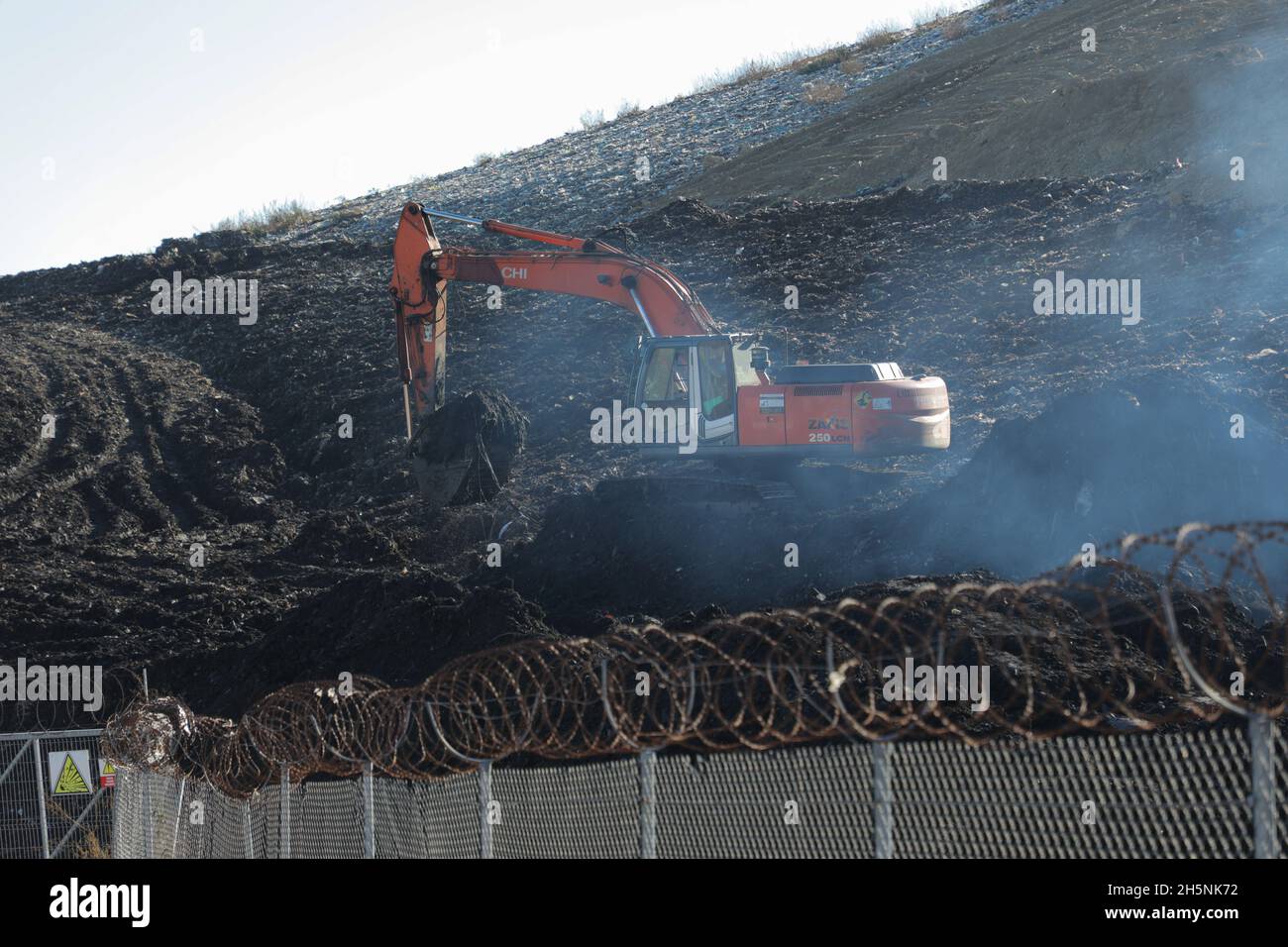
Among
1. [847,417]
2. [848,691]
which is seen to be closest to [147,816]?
[848,691]

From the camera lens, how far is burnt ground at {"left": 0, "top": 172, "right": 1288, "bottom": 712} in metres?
15.7

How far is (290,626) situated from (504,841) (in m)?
8.67

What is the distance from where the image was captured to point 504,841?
7973 millimetres

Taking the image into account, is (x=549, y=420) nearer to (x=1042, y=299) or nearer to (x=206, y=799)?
(x=1042, y=299)

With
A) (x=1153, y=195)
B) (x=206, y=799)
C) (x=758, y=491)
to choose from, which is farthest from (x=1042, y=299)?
(x=206, y=799)

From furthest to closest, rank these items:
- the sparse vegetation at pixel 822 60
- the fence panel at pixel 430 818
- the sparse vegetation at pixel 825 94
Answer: the sparse vegetation at pixel 822 60 → the sparse vegetation at pixel 825 94 → the fence panel at pixel 430 818

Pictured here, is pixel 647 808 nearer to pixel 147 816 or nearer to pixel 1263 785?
pixel 1263 785

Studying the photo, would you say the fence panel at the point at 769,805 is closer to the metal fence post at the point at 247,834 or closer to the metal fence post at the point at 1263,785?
the metal fence post at the point at 1263,785

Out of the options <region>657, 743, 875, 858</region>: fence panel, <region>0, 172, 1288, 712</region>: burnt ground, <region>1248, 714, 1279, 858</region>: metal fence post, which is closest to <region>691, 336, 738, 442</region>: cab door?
<region>0, 172, 1288, 712</region>: burnt ground

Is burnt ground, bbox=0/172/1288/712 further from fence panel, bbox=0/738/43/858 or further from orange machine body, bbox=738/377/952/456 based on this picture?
fence panel, bbox=0/738/43/858

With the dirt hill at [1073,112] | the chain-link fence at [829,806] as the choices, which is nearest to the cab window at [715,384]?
the chain-link fence at [829,806]

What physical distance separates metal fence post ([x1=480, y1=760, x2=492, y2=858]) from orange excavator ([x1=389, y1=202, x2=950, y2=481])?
10.4 metres

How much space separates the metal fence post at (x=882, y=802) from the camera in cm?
580

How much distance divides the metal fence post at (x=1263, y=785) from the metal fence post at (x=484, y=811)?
390cm
